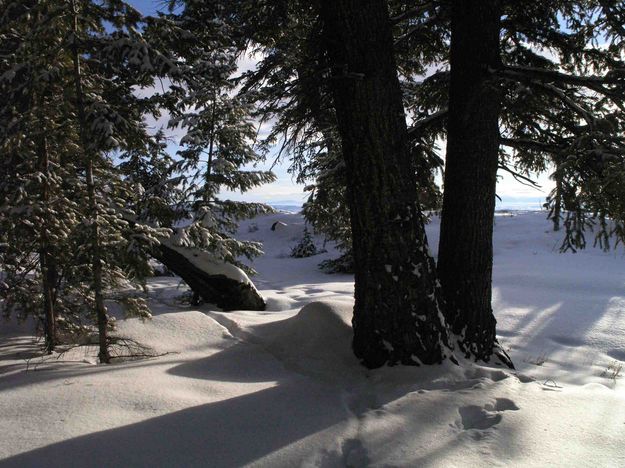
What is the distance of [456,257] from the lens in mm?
4496

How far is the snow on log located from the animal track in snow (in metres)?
6.39

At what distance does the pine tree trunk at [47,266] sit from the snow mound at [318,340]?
2.98m

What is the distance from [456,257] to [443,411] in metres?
1.82

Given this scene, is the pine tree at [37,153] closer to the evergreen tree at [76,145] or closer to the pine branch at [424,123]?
the evergreen tree at [76,145]

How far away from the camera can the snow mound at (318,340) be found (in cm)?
432

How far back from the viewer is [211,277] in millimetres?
8883

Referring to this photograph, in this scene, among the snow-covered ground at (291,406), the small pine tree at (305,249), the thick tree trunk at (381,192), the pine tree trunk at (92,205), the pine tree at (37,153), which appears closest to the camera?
the snow-covered ground at (291,406)

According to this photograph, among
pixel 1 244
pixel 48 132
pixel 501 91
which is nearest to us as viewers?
pixel 501 91

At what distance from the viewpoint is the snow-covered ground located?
8.59 ft

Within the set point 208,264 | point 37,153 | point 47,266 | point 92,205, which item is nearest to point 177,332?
point 47,266

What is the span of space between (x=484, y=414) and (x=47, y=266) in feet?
17.5

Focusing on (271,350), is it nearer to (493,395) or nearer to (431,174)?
(493,395)

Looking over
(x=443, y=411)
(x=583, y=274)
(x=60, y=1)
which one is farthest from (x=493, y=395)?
(x=583, y=274)

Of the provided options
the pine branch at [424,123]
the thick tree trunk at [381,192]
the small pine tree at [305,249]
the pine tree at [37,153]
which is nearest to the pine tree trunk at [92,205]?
the pine tree at [37,153]
